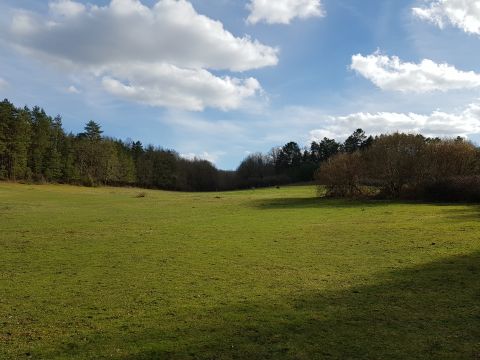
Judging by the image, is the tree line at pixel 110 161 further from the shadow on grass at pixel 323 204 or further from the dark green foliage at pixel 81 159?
the shadow on grass at pixel 323 204

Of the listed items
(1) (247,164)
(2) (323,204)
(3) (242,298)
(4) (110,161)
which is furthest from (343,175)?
(1) (247,164)

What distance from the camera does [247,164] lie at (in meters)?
170

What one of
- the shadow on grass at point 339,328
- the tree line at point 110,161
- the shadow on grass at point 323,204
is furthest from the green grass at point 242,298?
the tree line at point 110,161

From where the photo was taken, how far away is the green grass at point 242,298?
6.53m

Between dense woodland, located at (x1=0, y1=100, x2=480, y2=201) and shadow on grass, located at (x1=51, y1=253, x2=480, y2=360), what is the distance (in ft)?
122

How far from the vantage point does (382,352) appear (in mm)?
6262

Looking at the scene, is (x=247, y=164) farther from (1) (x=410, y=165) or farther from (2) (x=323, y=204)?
(2) (x=323, y=204)

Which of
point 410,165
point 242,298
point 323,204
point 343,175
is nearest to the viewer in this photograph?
point 242,298

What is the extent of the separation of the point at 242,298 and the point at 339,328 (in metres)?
2.58

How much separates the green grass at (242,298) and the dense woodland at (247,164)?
30.9 metres

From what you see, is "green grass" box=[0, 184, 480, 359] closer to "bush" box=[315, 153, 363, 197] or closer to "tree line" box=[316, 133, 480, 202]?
"tree line" box=[316, 133, 480, 202]

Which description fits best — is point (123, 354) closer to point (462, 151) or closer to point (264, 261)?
point (264, 261)

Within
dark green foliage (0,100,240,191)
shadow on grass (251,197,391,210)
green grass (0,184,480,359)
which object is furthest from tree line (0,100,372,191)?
green grass (0,184,480,359)

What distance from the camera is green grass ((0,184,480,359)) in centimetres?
653
